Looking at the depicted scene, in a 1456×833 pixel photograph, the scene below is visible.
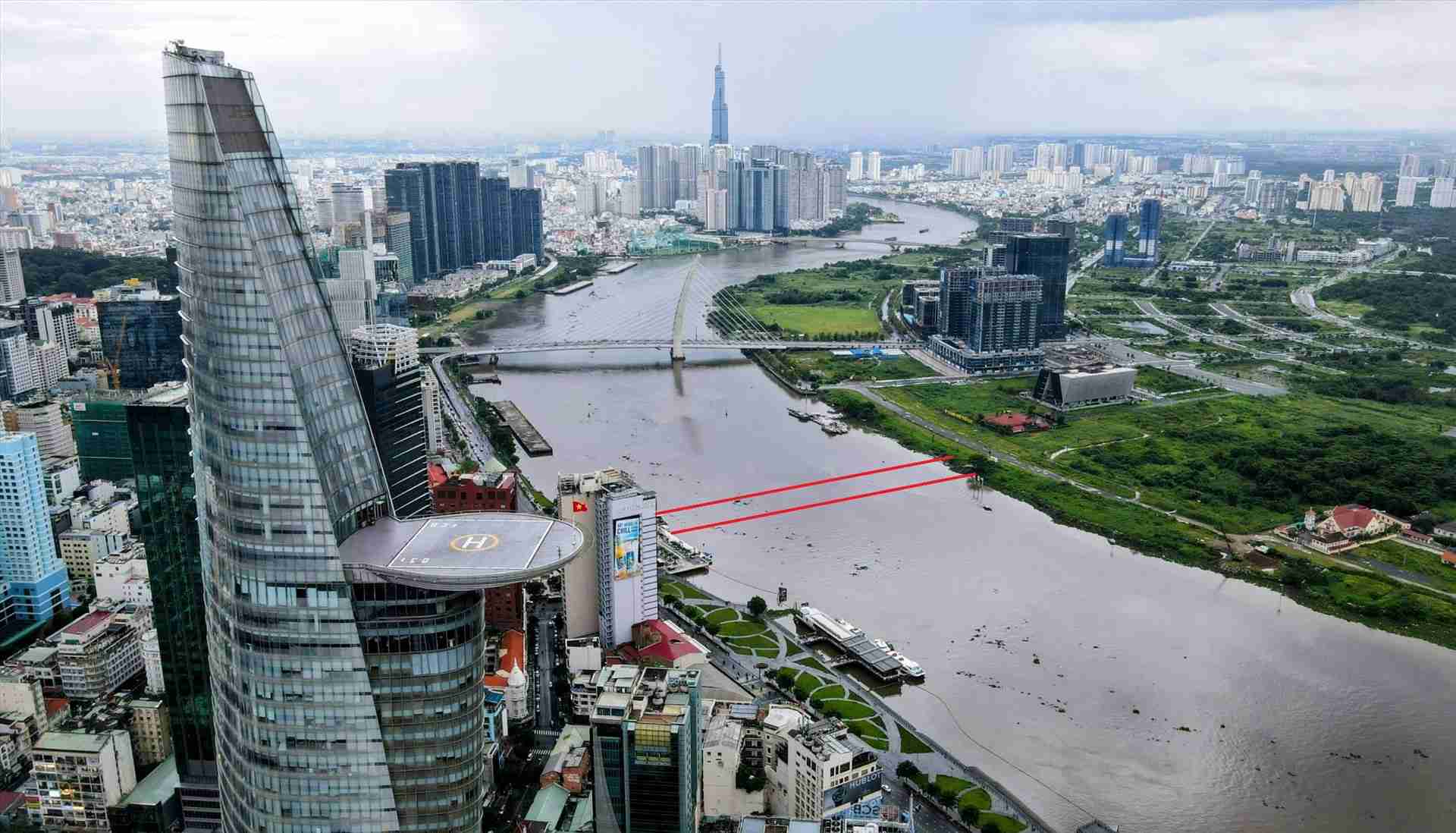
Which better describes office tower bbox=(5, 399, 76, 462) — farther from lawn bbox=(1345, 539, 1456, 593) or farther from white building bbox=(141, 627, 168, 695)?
lawn bbox=(1345, 539, 1456, 593)

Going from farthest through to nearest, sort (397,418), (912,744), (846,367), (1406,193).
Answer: (1406,193) → (846,367) → (912,744) → (397,418)

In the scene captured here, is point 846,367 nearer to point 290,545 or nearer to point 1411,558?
point 1411,558

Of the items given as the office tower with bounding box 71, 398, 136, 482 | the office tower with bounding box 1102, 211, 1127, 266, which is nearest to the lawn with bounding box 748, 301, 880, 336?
the office tower with bounding box 1102, 211, 1127, 266

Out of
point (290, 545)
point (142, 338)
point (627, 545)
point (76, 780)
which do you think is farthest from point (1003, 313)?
point (290, 545)

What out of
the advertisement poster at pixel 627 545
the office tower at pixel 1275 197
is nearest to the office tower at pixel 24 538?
the advertisement poster at pixel 627 545

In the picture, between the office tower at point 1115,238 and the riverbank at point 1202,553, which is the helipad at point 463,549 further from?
the office tower at point 1115,238

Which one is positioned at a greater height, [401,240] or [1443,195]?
[1443,195]

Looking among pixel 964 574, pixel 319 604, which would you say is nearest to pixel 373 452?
pixel 319 604
